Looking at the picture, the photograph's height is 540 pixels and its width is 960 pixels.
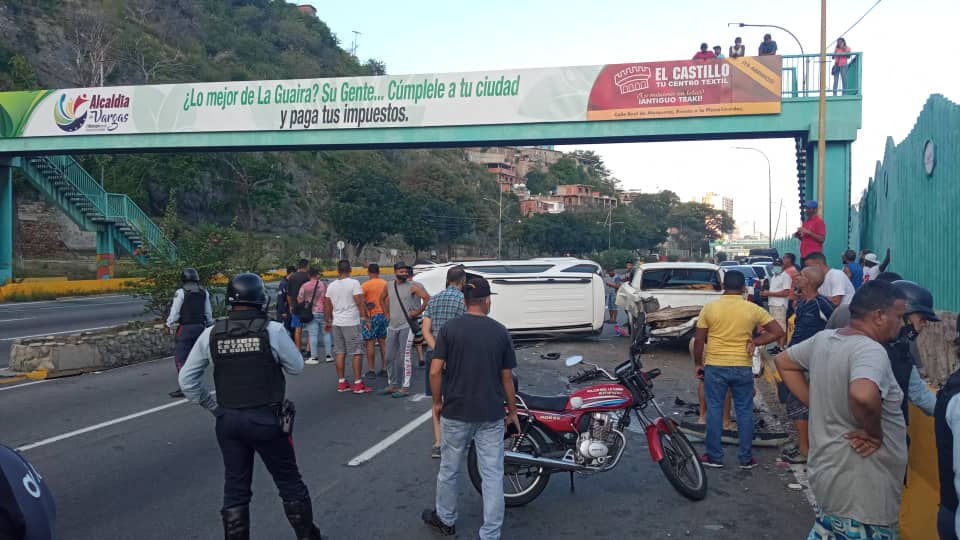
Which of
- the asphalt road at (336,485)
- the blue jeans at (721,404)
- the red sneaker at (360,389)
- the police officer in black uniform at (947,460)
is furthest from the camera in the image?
the red sneaker at (360,389)

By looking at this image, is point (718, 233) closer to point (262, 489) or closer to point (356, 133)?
point (356, 133)

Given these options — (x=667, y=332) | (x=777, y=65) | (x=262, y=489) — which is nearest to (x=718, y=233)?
(x=777, y=65)

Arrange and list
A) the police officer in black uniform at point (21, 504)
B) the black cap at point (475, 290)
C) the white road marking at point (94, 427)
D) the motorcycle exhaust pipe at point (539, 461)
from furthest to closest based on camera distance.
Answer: the white road marking at point (94, 427)
the motorcycle exhaust pipe at point (539, 461)
the black cap at point (475, 290)
the police officer in black uniform at point (21, 504)

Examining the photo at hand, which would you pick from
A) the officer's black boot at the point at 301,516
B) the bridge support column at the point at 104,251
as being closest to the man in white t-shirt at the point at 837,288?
the officer's black boot at the point at 301,516

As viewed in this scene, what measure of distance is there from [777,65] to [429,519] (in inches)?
695

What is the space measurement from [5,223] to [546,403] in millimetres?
31002

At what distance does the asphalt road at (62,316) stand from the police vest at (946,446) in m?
13.9

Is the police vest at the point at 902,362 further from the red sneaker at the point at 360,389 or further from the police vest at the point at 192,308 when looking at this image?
the police vest at the point at 192,308

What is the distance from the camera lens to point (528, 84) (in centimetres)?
2111

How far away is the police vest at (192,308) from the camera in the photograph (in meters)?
9.90

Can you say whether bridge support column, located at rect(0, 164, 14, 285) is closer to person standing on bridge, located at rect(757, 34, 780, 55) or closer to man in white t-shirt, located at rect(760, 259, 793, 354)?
person standing on bridge, located at rect(757, 34, 780, 55)

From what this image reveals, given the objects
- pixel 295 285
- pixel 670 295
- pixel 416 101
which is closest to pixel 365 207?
pixel 416 101

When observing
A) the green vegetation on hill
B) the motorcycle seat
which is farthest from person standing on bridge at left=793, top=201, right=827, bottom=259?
the green vegetation on hill

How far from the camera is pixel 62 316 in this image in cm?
2166
